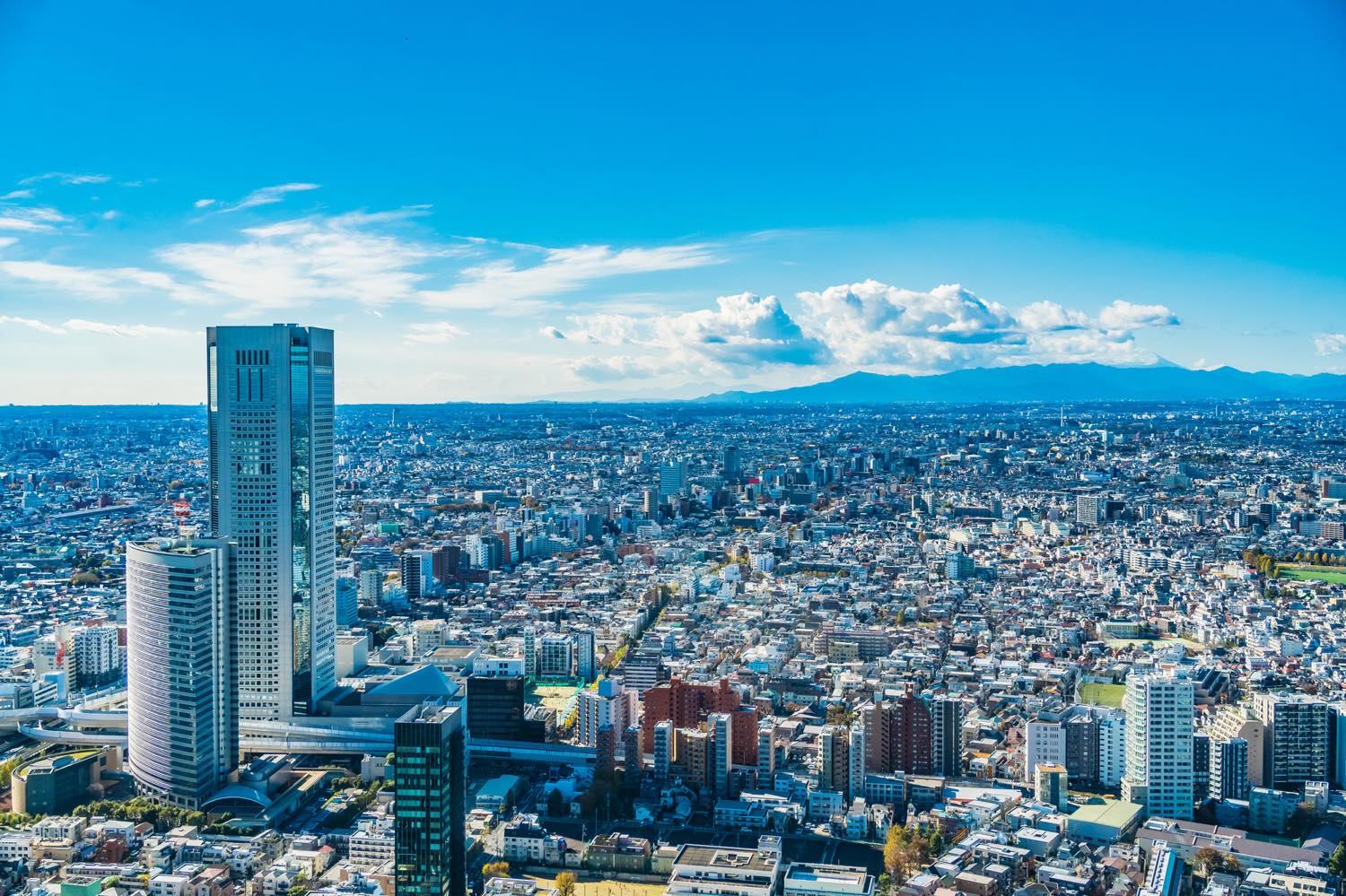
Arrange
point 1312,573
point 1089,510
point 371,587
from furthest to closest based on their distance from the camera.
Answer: point 1089,510 → point 1312,573 → point 371,587

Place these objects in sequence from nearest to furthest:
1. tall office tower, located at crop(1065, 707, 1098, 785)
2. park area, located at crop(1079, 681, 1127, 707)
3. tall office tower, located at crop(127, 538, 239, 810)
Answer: tall office tower, located at crop(127, 538, 239, 810) < tall office tower, located at crop(1065, 707, 1098, 785) < park area, located at crop(1079, 681, 1127, 707)

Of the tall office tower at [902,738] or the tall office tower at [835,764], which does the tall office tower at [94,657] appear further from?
the tall office tower at [902,738]

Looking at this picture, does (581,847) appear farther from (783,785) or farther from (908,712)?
(908,712)

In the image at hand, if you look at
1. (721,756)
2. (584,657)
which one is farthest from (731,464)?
(721,756)

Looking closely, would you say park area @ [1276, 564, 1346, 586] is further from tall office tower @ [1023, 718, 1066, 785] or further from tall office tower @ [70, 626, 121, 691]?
tall office tower @ [70, 626, 121, 691]

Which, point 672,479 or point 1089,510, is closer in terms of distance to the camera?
point 1089,510

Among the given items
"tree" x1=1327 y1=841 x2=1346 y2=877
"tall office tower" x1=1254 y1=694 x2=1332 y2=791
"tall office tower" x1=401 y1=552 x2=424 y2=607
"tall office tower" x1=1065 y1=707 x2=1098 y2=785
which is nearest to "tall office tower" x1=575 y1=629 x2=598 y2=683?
"tall office tower" x1=401 y1=552 x2=424 y2=607

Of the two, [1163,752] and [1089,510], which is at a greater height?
[1089,510]

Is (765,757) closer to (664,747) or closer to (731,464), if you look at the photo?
(664,747)
